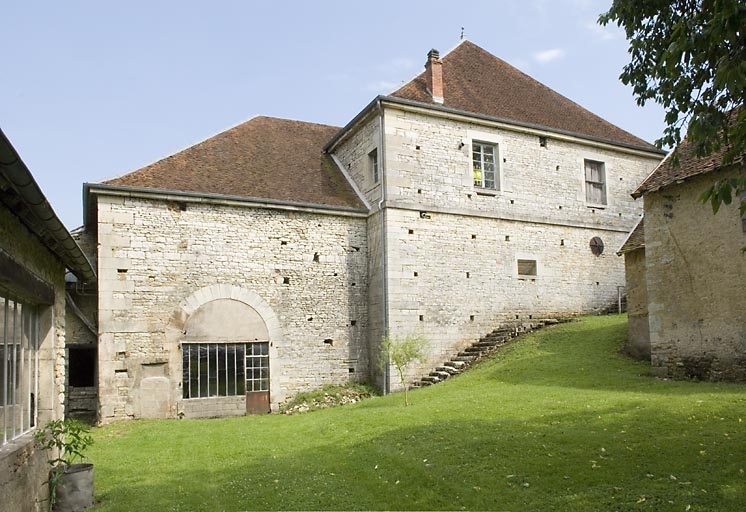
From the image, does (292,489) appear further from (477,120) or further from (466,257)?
(477,120)

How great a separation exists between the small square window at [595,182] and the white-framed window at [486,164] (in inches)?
132

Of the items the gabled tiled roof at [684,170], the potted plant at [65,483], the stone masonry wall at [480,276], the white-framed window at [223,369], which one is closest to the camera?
the potted plant at [65,483]

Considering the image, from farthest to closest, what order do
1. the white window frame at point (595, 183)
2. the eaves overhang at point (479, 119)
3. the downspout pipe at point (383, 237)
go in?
1. the white window frame at point (595, 183)
2. the eaves overhang at point (479, 119)
3. the downspout pipe at point (383, 237)

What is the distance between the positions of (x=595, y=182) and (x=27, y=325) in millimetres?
16642

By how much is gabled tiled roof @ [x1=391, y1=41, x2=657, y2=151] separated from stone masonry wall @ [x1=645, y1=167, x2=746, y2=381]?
5.97 metres

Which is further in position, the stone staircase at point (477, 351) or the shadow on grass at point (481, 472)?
the stone staircase at point (477, 351)

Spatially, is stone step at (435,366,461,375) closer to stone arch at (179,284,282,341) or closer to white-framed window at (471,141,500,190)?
stone arch at (179,284,282,341)

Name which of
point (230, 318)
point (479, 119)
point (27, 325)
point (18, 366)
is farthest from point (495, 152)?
point (18, 366)

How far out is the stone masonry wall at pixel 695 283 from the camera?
11.5 metres

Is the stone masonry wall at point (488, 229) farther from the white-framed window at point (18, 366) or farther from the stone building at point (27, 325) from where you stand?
the white-framed window at point (18, 366)

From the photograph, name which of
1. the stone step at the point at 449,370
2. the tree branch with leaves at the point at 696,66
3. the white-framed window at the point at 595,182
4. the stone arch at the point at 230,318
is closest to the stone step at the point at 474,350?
the stone step at the point at 449,370

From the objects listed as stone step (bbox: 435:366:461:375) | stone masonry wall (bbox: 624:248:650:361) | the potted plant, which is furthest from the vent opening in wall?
the potted plant

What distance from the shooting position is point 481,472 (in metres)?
7.03

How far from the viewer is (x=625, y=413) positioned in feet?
29.6
